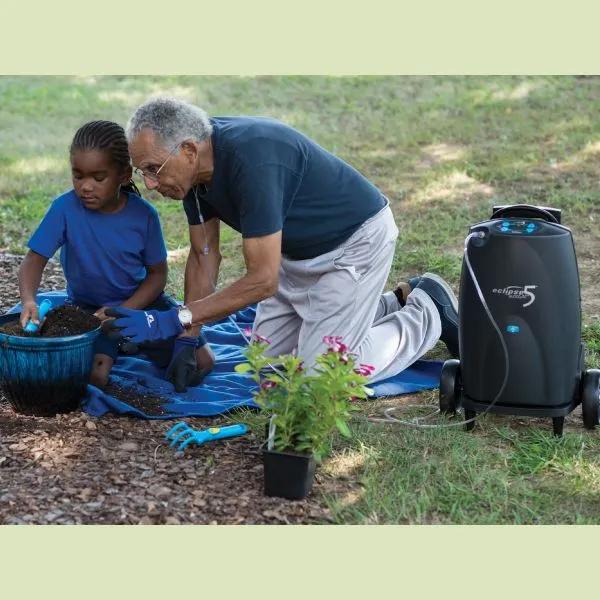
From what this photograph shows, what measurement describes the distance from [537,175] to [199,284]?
3705 mm

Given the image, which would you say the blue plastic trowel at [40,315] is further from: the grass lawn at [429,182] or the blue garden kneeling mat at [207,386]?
the grass lawn at [429,182]

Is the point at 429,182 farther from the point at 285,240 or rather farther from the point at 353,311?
the point at 285,240

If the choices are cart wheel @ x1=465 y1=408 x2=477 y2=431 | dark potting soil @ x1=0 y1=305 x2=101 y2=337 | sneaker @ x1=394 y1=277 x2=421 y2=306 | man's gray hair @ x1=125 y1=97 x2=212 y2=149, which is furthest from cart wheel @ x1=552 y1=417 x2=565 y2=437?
dark potting soil @ x1=0 y1=305 x2=101 y2=337

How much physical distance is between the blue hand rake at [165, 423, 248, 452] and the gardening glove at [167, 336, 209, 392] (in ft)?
1.45

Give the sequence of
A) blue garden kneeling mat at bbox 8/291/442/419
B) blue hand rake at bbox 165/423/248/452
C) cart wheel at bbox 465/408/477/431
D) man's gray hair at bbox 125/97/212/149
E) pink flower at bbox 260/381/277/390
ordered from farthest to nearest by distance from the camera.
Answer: blue garden kneeling mat at bbox 8/291/442/419 < cart wheel at bbox 465/408/477/431 < blue hand rake at bbox 165/423/248/452 < man's gray hair at bbox 125/97/212/149 < pink flower at bbox 260/381/277/390

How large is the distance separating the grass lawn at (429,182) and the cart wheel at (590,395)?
8 centimetres

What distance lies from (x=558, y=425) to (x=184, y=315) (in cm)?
142

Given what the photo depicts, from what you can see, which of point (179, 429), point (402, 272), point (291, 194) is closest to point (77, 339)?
point (179, 429)

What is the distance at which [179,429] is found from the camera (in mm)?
3709

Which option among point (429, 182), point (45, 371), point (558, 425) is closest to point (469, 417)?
point (558, 425)

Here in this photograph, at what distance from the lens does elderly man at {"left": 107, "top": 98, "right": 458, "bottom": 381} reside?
3.47m

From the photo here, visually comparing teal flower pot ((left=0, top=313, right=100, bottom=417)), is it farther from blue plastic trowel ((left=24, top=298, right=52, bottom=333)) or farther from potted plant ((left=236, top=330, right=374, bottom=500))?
potted plant ((left=236, top=330, right=374, bottom=500))

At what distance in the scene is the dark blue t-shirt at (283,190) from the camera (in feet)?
11.4

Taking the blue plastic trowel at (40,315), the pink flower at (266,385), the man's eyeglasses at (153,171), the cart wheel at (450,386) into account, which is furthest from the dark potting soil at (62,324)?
the cart wheel at (450,386)
